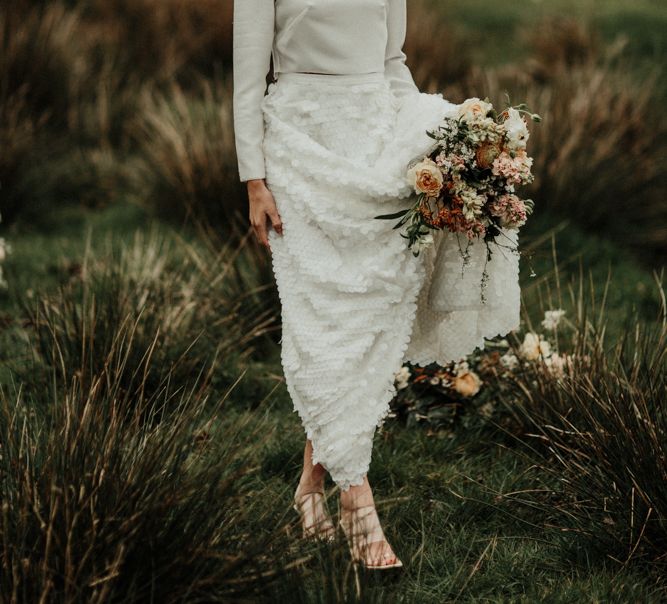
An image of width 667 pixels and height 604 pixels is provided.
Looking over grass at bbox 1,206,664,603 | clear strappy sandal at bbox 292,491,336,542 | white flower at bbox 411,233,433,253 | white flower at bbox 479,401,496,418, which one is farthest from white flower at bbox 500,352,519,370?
white flower at bbox 411,233,433,253

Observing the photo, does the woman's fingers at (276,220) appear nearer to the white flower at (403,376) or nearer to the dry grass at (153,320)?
the dry grass at (153,320)

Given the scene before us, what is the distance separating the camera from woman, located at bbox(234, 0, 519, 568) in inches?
129

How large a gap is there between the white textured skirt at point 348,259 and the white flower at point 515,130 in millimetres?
224

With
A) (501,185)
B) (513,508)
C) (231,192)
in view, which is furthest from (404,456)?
(231,192)

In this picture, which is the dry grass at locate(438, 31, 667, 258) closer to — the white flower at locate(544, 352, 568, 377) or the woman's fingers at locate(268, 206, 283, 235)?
the white flower at locate(544, 352, 568, 377)

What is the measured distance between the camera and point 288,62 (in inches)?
133

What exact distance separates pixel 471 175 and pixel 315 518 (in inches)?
48.0

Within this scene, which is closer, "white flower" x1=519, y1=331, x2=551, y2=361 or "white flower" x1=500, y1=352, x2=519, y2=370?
"white flower" x1=519, y1=331, x2=551, y2=361

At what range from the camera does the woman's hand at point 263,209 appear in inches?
134

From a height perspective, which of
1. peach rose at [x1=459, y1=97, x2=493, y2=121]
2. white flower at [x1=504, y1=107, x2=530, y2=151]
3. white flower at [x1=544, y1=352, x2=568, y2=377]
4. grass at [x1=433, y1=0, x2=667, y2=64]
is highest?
peach rose at [x1=459, y1=97, x2=493, y2=121]

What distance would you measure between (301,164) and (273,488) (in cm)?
127

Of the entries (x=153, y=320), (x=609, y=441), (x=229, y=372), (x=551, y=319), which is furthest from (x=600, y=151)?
(x=609, y=441)

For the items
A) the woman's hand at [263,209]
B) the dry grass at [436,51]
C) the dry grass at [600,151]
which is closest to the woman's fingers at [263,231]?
the woman's hand at [263,209]

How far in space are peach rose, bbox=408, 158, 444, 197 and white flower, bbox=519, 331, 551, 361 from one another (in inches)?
52.8
